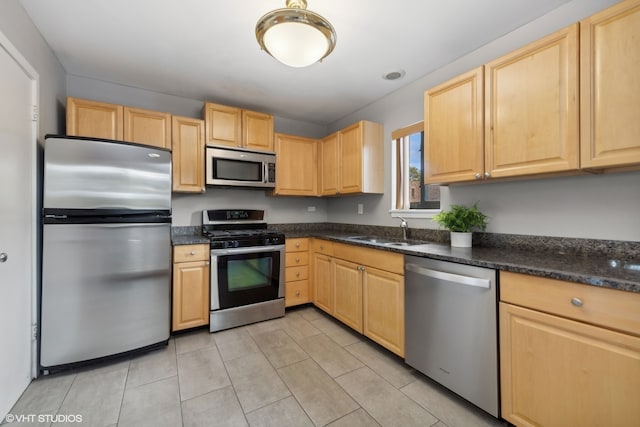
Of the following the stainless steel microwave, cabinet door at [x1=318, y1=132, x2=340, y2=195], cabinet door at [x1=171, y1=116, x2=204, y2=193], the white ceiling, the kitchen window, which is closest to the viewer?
the white ceiling

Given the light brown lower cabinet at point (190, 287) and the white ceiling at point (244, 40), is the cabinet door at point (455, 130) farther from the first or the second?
the light brown lower cabinet at point (190, 287)

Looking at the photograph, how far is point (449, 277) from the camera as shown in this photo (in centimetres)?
162

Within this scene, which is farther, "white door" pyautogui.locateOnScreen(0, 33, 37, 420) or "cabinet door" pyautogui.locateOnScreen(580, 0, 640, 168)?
"white door" pyautogui.locateOnScreen(0, 33, 37, 420)

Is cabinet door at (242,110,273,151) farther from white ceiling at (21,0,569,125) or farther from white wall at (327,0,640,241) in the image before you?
white wall at (327,0,640,241)

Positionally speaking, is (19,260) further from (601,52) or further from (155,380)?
(601,52)

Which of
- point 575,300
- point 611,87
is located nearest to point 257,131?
point 611,87

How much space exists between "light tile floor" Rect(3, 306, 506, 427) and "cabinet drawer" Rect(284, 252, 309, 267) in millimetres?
920

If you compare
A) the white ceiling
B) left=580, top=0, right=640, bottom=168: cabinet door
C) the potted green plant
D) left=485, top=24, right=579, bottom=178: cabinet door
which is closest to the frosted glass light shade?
the white ceiling

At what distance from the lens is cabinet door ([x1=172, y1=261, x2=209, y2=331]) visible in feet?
8.08

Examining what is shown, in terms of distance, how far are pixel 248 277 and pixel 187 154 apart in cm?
146

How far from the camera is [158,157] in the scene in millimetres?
2207

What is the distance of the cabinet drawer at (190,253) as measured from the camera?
246cm

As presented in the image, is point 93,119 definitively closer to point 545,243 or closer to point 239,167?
point 239,167

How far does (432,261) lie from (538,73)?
126 centimetres
